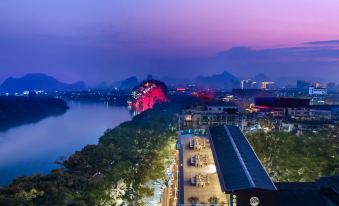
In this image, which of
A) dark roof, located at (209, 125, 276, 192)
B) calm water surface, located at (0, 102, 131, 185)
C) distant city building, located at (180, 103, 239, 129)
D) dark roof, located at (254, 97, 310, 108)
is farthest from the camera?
dark roof, located at (254, 97, 310, 108)

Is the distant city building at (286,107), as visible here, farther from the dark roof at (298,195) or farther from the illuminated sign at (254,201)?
the illuminated sign at (254,201)

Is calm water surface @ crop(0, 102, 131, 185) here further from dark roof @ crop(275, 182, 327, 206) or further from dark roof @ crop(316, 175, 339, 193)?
dark roof @ crop(316, 175, 339, 193)

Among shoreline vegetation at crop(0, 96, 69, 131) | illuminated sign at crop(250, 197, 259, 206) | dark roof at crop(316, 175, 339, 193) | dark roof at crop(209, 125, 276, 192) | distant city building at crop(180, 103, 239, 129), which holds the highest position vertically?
dark roof at crop(209, 125, 276, 192)

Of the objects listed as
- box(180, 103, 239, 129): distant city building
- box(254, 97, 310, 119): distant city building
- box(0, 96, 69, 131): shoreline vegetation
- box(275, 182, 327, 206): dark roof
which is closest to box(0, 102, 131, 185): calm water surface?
box(0, 96, 69, 131): shoreline vegetation

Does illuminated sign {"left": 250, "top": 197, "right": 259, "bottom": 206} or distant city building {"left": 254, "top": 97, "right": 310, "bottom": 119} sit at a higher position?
illuminated sign {"left": 250, "top": 197, "right": 259, "bottom": 206}

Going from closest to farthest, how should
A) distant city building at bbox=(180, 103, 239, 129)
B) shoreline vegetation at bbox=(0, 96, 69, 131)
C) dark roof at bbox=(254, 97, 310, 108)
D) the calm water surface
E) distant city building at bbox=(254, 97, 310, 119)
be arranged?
the calm water surface → distant city building at bbox=(180, 103, 239, 129) → distant city building at bbox=(254, 97, 310, 119) → dark roof at bbox=(254, 97, 310, 108) → shoreline vegetation at bbox=(0, 96, 69, 131)

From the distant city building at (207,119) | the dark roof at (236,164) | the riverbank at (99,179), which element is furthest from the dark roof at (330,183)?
the distant city building at (207,119)
